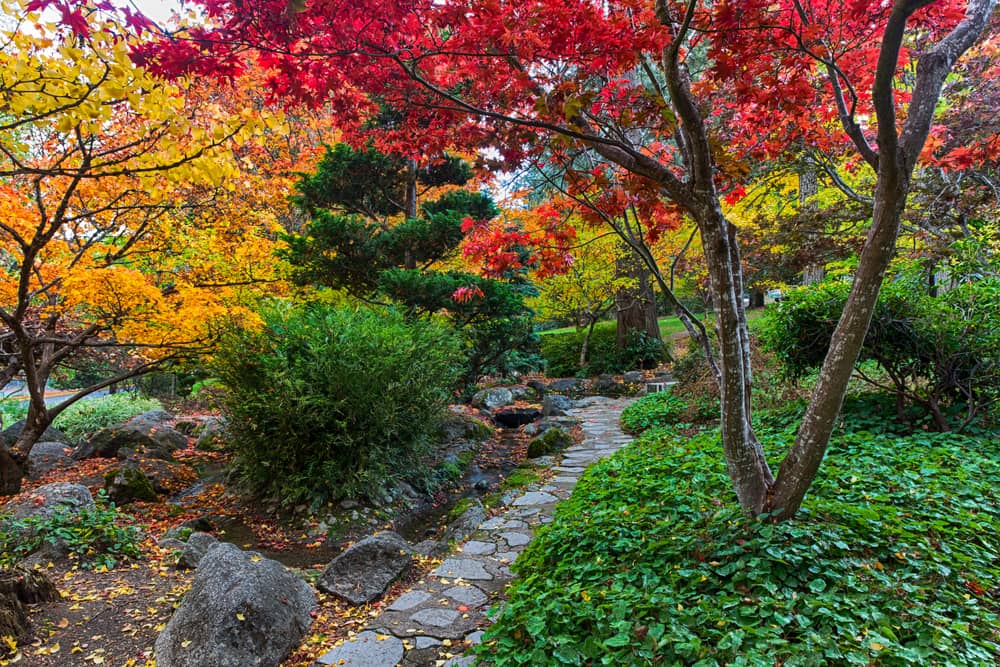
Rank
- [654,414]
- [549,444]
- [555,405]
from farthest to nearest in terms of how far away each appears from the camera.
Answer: [555,405], [654,414], [549,444]

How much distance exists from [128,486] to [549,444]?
4.87m

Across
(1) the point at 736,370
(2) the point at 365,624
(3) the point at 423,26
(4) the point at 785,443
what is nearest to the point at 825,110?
(4) the point at 785,443

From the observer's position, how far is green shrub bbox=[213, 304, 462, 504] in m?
4.81

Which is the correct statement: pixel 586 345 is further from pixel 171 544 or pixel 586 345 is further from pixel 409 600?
pixel 409 600

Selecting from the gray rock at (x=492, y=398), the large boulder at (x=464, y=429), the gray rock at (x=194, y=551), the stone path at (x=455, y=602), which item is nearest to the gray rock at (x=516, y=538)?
the stone path at (x=455, y=602)

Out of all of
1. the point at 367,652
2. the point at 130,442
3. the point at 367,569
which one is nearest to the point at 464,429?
the point at 367,569

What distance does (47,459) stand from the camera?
6.57m

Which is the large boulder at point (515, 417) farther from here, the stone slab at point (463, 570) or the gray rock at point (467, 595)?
the gray rock at point (467, 595)

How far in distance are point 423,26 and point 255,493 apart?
4.62 m

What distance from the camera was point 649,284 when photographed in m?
12.8

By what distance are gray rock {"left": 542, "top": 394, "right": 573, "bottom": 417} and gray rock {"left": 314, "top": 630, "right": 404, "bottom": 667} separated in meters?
7.01

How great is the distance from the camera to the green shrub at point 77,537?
3.41 metres

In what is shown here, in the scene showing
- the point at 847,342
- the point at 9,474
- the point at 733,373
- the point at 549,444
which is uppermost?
the point at 847,342

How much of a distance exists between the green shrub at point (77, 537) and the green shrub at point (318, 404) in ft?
4.21
